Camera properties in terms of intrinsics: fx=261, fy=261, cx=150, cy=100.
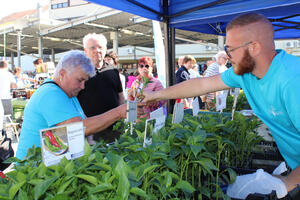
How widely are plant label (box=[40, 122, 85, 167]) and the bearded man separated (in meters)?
0.92

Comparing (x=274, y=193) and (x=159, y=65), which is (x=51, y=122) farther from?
(x=159, y=65)

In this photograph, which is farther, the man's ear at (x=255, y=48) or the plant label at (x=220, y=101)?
the plant label at (x=220, y=101)

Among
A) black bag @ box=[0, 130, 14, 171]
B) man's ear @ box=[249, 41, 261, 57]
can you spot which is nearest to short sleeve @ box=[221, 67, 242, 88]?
man's ear @ box=[249, 41, 261, 57]

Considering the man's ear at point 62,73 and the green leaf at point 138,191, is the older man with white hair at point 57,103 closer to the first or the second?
the man's ear at point 62,73

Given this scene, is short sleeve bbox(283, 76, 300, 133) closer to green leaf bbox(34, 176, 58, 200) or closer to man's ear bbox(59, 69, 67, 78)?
green leaf bbox(34, 176, 58, 200)

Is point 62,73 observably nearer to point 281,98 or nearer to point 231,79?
point 231,79

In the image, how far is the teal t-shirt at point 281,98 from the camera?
3.98ft

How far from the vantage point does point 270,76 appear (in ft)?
4.41

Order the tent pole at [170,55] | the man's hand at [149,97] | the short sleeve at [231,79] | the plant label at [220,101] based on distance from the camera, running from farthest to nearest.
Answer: the tent pole at [170,55]
the plant label at [220,101]
the man's hand at [149,97]
the short sleeve at [231,79]

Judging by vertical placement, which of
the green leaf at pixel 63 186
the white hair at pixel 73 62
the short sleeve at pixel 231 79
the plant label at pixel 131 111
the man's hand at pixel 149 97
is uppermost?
the white hair at pixel 73 62

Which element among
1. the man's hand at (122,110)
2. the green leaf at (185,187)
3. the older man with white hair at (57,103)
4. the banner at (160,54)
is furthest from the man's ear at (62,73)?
the banner at (160,54)

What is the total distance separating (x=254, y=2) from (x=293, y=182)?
6.29ft

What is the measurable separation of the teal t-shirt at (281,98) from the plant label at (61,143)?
0.96 m

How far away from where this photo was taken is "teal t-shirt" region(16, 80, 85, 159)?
5.24ft
